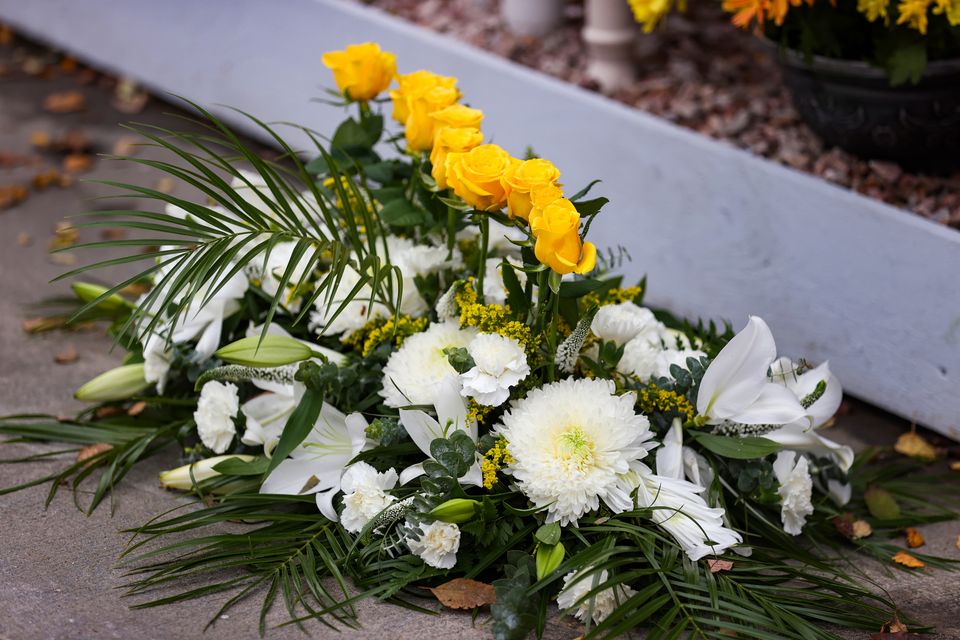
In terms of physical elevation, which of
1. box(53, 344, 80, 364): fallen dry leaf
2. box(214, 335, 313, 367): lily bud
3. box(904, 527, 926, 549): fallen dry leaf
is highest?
box(214, 335, 313, 367): lily bud

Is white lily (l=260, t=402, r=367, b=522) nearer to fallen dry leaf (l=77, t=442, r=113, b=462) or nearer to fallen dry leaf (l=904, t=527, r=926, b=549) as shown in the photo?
fallen dry leaf (l=77, t=442, r=113, b=462)

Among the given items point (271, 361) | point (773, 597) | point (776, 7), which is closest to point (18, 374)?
point (271, 361)

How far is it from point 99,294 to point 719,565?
148 cm

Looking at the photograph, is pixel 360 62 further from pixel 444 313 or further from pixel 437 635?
pixel 437 635

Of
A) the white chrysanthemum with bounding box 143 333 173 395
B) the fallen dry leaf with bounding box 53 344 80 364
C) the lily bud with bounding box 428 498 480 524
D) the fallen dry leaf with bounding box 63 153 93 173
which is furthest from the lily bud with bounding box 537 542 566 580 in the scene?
the fallen dry leaf with bounding box 63 153 93 173


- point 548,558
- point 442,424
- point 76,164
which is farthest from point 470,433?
point 76,164

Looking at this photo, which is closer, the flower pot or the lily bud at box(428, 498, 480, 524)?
the lily bud at box(428, 498, 480, 524)

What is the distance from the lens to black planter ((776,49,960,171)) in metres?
2.50

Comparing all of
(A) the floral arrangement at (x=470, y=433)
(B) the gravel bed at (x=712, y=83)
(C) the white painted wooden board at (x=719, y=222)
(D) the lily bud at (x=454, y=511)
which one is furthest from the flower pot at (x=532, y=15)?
(D) the lily bud at (x=454, y=511)

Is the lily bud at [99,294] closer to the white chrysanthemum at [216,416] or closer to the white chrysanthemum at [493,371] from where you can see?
the white chrysanthemum at [216,416]

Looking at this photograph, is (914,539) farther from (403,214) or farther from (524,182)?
(403,214)

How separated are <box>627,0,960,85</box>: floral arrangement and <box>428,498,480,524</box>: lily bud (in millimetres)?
1325

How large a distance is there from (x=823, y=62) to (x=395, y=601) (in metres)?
1.71

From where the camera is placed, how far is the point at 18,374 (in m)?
2.54
